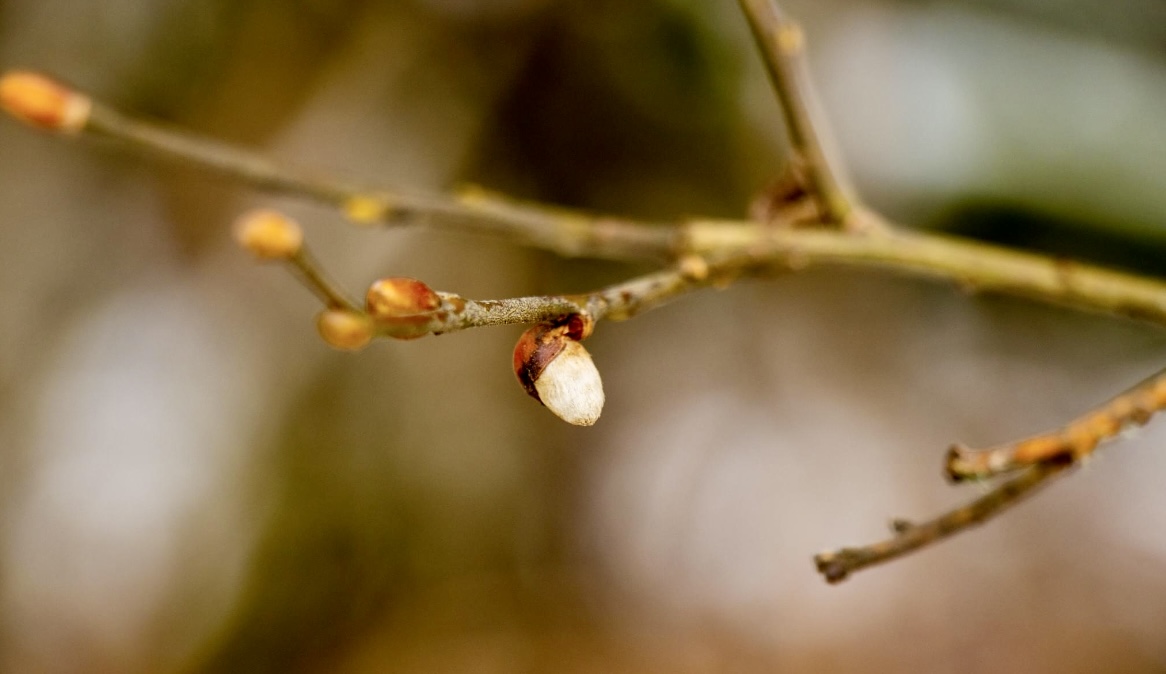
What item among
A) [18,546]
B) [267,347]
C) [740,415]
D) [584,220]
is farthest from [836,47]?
[18,546]

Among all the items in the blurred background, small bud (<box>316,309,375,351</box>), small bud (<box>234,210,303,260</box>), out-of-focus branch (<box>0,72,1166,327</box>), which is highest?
the blurred background

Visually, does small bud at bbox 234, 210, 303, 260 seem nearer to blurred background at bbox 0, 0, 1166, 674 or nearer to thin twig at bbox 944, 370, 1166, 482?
thin twig at bbox 944, 370, 1166, 482

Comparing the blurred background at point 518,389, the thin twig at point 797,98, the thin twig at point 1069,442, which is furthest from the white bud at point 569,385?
the blurred background at point 518,389

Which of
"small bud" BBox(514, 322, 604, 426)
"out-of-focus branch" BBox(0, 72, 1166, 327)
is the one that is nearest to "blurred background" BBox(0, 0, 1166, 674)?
"out-of-focus branch" BBox(0, 72, 1166, 327)

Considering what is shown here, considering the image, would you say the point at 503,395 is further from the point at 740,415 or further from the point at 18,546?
the point at 18,546

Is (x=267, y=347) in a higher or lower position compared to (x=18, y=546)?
higher

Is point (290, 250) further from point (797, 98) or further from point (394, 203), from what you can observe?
point (797, 98)

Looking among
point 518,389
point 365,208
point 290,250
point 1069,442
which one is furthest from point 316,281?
point 518,389
